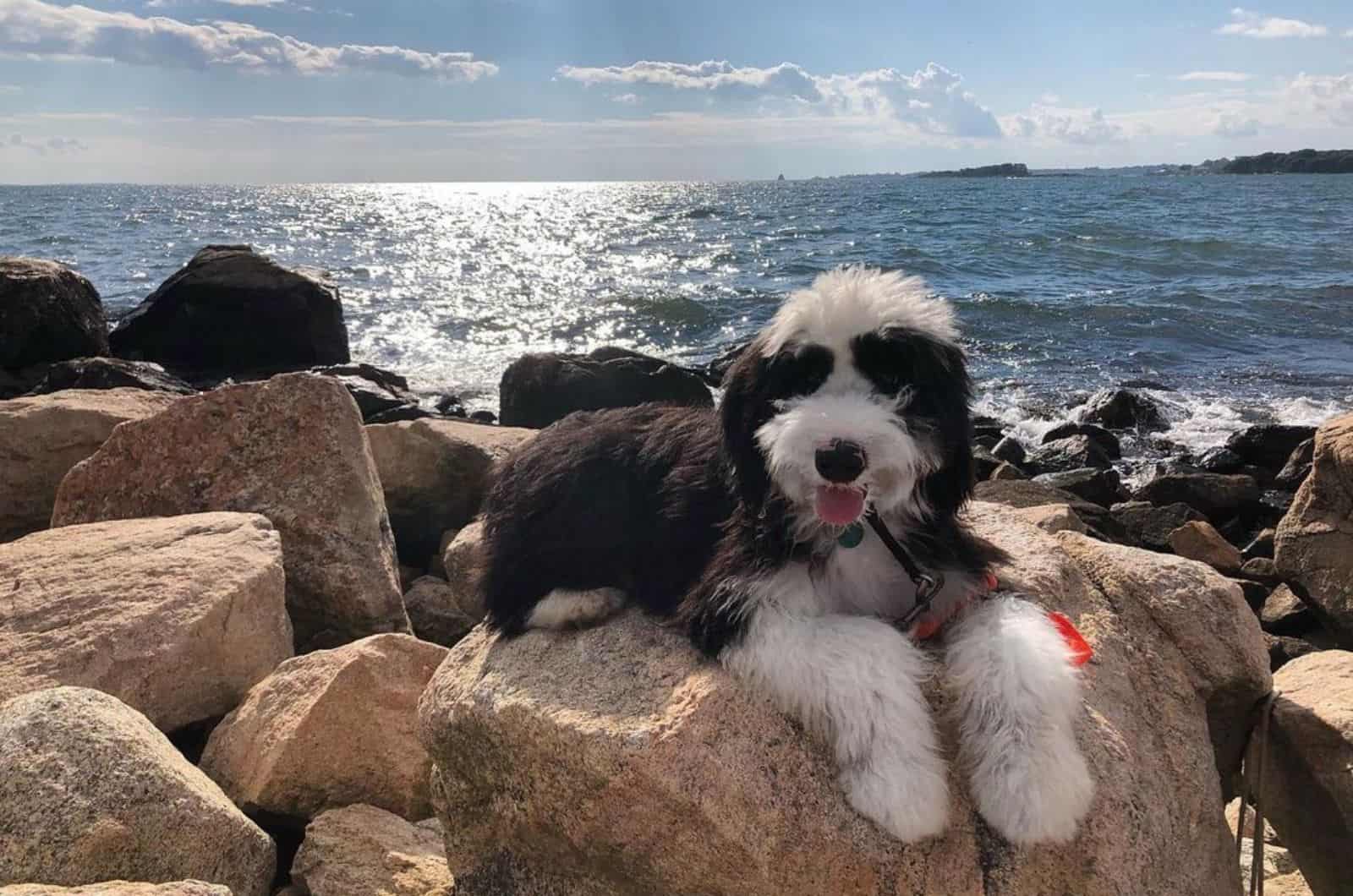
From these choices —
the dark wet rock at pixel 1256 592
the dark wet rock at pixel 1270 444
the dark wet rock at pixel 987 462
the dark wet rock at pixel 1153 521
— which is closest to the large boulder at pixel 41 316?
the dark wet rock at pixel 987 462

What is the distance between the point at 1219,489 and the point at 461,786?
8.25m

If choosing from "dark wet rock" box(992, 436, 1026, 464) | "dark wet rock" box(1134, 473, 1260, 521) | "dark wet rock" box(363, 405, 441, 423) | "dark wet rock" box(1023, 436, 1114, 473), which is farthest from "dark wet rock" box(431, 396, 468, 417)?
"dark wet rock" box(1134, 473, 1260, 521)

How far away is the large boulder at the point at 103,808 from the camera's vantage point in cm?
279

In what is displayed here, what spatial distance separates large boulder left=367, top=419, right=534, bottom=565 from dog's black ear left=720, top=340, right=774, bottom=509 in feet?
13.6

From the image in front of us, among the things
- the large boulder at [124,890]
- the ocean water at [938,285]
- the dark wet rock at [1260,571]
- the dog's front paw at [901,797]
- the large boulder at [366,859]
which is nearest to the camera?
the large boulder at [124,890]

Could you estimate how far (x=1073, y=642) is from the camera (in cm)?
308

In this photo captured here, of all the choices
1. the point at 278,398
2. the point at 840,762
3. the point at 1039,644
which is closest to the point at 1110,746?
the point at 1039,644

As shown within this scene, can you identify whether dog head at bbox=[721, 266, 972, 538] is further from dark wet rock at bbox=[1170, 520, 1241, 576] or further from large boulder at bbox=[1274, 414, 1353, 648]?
dark wet rock at bbox=[1170, 520, 1241, 576]

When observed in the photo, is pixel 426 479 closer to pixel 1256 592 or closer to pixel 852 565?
pixel 852 565

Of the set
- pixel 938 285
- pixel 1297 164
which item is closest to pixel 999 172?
pixel 1297 164

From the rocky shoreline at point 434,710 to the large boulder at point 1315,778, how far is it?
0.04 ft

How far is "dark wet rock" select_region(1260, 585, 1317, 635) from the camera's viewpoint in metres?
6.34

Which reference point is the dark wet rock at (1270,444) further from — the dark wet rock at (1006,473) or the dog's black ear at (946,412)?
the dog's black ear at (946,412)

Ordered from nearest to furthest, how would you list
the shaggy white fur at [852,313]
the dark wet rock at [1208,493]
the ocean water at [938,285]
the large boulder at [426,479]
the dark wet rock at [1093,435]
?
1. the shaggy white fur at [852,313]
2. the large boulder at [426,479]
3. the dark wet rock at [1208,493]
4. the dark wet rock at [1093,435]
5. the ocean water at [938,285]
